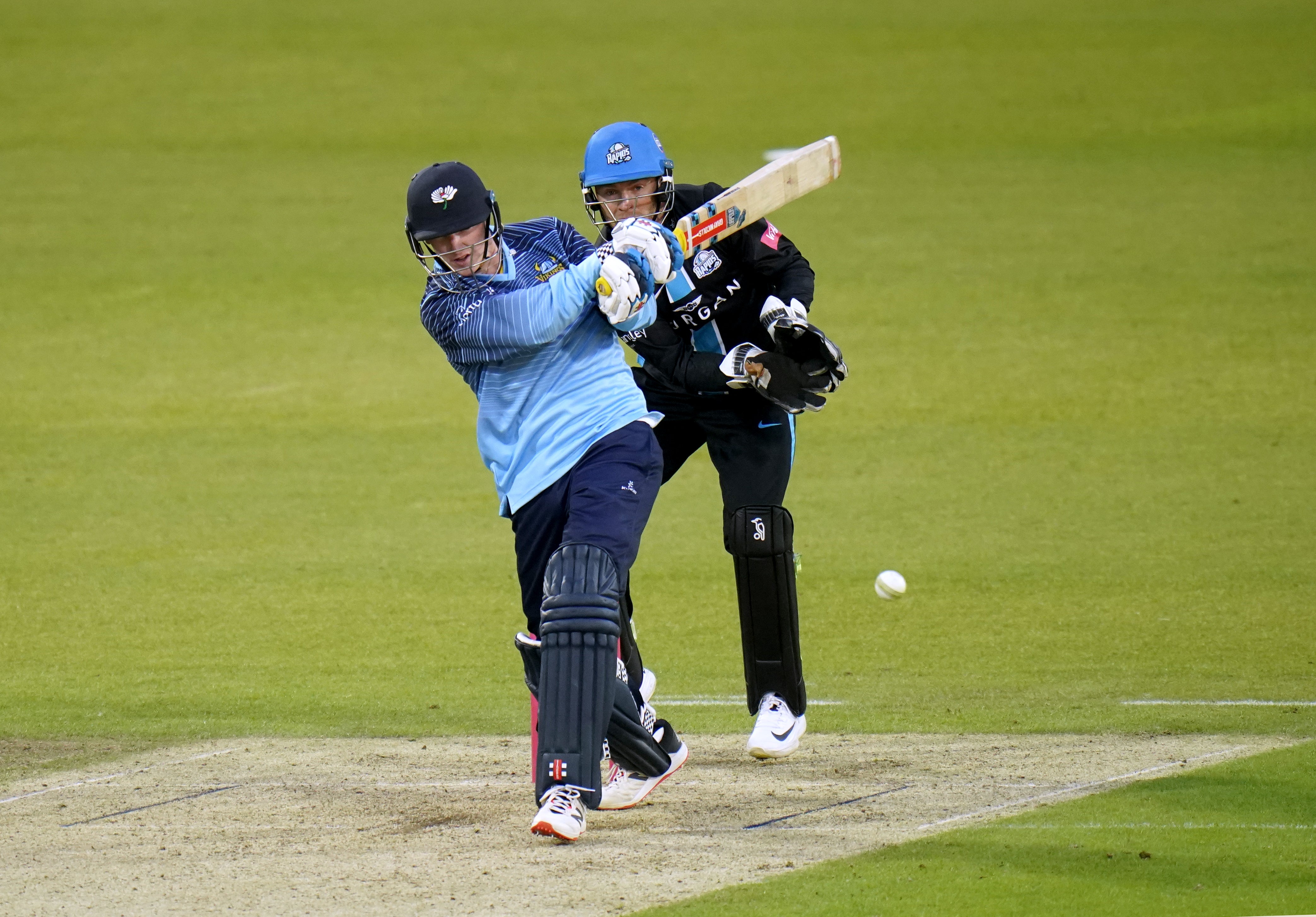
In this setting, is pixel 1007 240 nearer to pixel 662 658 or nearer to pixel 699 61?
pixel 699 61

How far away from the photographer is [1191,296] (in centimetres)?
1603

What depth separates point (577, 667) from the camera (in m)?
4.86

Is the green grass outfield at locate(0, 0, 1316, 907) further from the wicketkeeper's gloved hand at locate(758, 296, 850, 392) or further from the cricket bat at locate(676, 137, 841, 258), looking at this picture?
the cricket bat at locate(676, 137, 841, 258)

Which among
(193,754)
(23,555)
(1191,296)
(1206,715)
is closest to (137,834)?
(193,754)

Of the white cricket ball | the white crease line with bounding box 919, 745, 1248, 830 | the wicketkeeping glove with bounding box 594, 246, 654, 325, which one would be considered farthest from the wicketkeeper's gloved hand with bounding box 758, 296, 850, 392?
the white cricket ball

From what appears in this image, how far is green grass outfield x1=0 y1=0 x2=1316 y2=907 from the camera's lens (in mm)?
7547

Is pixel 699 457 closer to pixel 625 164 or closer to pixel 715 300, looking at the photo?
pixel 715 300

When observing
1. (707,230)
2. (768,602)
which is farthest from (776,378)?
(768,602)

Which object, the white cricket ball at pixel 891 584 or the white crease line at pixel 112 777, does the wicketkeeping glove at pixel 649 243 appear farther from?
the white cricket ball at pixel 891 584

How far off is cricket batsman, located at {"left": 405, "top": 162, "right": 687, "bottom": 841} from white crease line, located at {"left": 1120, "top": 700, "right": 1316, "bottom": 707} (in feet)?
7.16

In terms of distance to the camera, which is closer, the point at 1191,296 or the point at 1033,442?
the point at 1033,442

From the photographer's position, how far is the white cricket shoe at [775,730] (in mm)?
5812

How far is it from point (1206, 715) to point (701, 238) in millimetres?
2606

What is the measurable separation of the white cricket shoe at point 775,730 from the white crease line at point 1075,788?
0.81 metres
